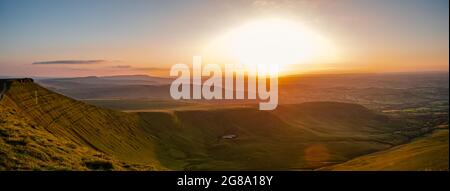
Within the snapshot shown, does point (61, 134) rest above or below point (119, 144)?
above

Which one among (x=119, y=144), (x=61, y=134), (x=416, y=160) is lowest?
(x=119, y=144)

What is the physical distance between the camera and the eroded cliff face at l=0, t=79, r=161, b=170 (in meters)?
31.3

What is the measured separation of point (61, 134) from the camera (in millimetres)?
74500

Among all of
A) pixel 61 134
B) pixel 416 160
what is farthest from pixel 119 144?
pixel 416 160

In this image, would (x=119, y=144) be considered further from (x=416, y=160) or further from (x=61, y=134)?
(x=416, y=160)

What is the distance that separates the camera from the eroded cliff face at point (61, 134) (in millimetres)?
31328

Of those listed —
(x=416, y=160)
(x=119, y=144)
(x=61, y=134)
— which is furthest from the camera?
(x=119, y=144)

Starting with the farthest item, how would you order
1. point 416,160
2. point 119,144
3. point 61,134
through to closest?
point 119,144
point 61,134
point 416,160

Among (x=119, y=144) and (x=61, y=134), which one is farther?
(x=119, y=144)

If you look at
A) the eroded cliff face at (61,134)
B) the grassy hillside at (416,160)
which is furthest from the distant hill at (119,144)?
the grassy hillside at (416,160)

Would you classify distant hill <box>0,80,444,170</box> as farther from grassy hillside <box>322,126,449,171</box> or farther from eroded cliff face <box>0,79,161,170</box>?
grassy hillside <box>322,126,449,171</box>

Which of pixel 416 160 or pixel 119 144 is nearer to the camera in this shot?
pixel 416 160

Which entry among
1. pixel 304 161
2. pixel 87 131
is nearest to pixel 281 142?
pixel 304 161
